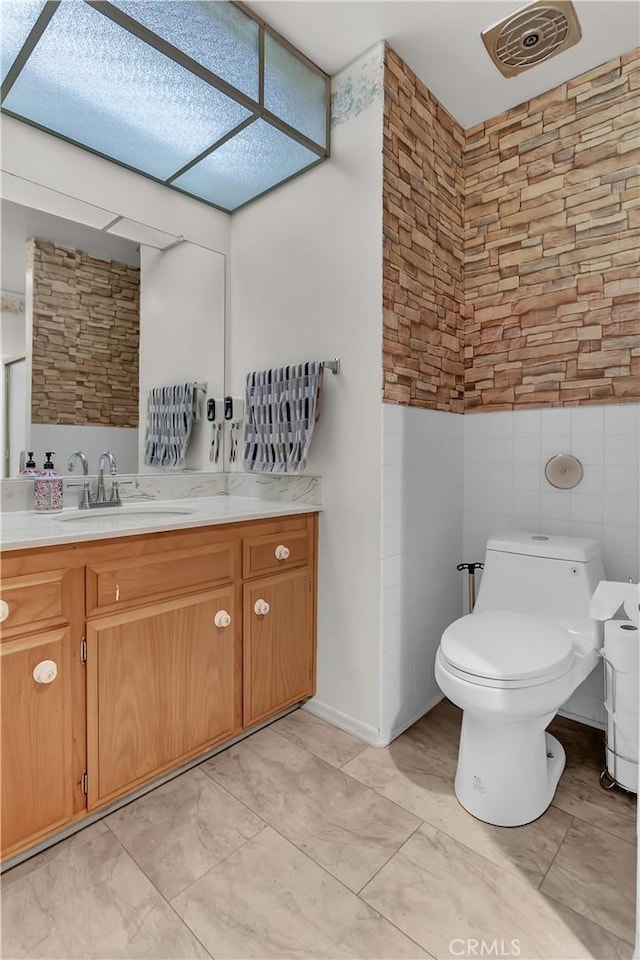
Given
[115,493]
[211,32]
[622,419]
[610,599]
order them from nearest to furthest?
[610,599] < [211,32] < [622,419] < [115,493]

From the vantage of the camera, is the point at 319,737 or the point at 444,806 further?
the point at 319,737

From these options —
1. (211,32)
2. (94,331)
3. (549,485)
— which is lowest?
(549,485)

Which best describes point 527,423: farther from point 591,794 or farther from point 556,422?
point 591,794

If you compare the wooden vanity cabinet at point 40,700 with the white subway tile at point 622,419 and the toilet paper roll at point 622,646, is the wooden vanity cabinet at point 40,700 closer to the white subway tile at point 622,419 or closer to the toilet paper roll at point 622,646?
the toilet paper roll at point 622,646

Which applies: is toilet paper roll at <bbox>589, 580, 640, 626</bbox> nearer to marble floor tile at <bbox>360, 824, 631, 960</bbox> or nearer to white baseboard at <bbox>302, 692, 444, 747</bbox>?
marble floor tile at <bbox>360, 824, 631, 960</bbox>

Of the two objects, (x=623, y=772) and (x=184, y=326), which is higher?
(x=184, y=326)

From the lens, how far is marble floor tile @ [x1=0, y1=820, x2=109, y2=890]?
1271mm

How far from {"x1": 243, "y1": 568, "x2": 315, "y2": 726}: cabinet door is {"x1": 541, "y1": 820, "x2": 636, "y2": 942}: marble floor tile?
3.39ft

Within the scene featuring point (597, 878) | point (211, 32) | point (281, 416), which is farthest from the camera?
point (281, 416)

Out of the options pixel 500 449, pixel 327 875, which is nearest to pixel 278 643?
pixel 327 875

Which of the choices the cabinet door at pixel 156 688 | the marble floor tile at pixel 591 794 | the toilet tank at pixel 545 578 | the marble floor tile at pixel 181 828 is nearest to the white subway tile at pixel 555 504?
the toilet tank at pixel 545 578

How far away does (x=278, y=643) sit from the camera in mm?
1943

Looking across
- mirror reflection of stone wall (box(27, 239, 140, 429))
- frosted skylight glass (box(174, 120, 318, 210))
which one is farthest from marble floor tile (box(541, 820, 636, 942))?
frosted skylight glass (box(174, 120, 318, 210))

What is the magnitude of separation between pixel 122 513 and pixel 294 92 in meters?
1.80
